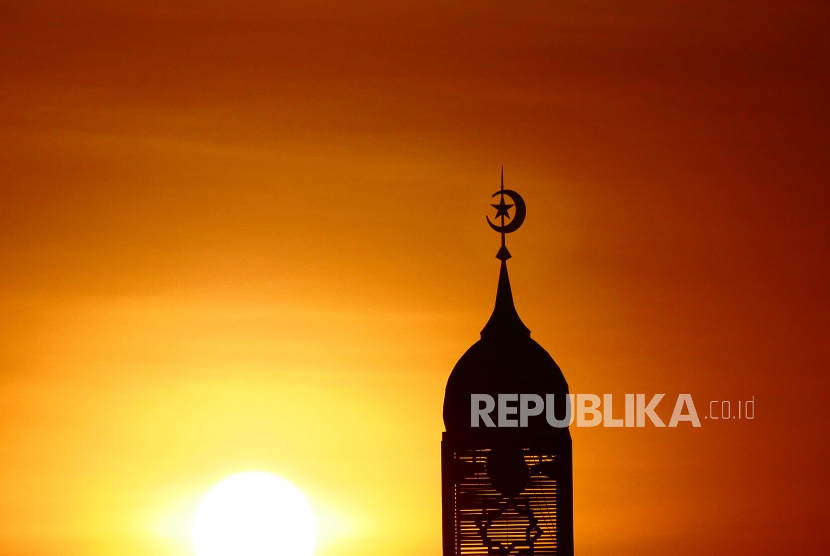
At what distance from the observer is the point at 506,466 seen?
1342 inches

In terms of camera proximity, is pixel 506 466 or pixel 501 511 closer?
pixel 501 511

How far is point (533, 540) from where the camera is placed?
1328 inches

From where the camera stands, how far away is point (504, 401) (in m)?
34.3

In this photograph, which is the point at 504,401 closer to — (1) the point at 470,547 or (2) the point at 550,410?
(2) the point at 550,410

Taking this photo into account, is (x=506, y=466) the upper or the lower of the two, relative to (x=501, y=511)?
upper

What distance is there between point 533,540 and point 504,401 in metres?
3.73

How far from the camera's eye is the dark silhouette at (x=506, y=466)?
111ft

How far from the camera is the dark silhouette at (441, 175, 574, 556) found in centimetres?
3372

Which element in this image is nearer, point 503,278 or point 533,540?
point 533,540

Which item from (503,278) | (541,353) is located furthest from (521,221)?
(541,353)

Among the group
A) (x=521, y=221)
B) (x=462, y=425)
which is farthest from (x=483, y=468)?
(x=521, y=221)

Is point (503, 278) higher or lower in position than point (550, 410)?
higher

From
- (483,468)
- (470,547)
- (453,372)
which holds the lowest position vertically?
(470,547)

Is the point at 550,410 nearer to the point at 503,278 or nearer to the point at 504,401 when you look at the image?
the point at 504,401
